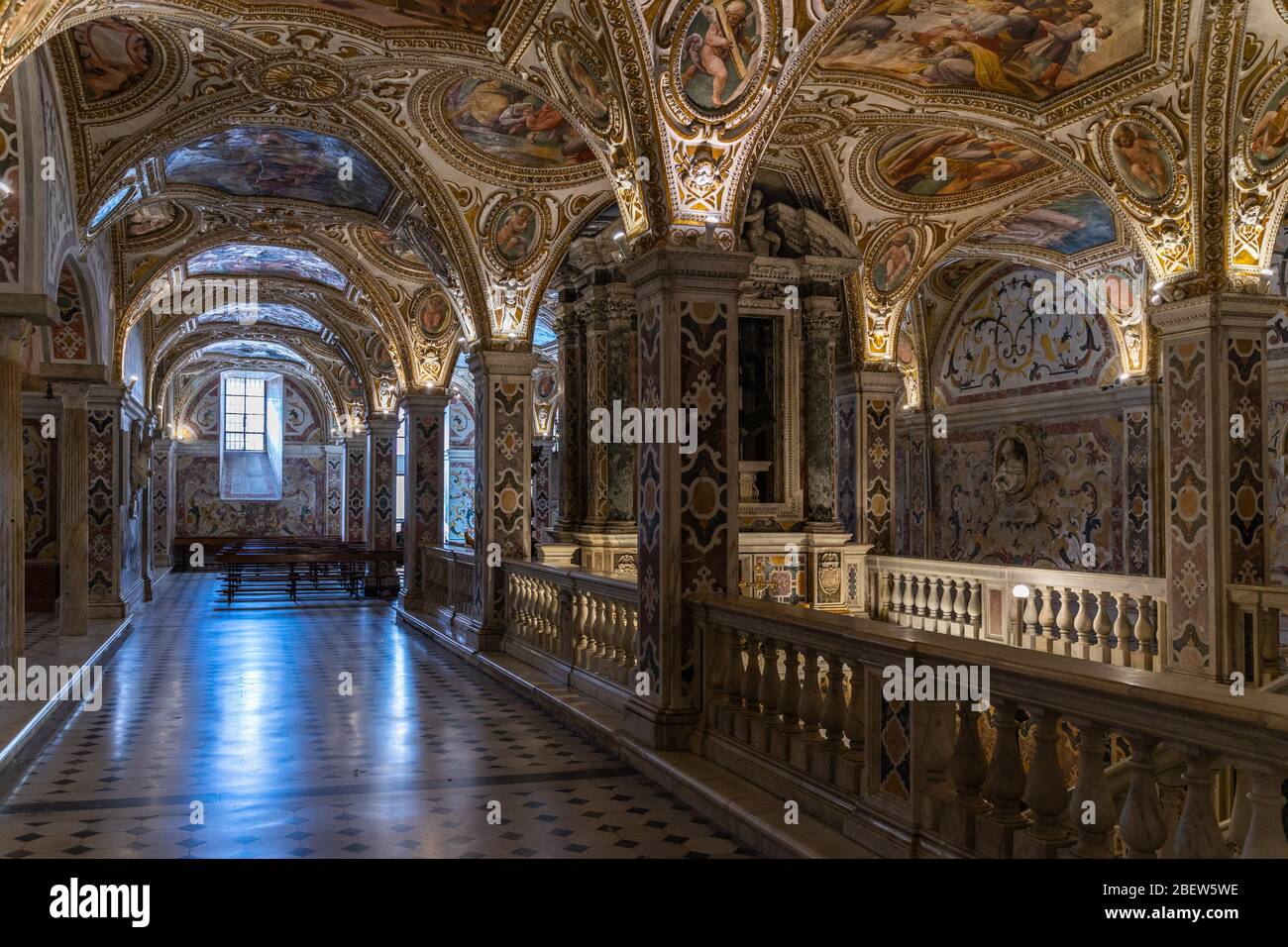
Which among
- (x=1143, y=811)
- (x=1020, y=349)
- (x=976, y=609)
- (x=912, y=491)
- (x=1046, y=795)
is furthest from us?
(x=912, y=491)

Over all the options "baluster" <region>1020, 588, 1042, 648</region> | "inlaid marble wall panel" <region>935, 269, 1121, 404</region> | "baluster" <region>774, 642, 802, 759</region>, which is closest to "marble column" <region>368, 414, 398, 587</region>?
"inlaid marble wall panel" <region>935, 269, 1121, 404</region>

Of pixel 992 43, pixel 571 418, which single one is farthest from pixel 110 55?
pixel 992 43

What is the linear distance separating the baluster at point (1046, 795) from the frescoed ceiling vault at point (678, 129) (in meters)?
4.07

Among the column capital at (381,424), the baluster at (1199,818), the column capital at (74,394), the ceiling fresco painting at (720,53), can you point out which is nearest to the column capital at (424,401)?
the column capital at (381,424)

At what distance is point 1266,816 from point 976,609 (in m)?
9.21

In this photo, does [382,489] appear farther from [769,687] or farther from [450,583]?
[769,687]

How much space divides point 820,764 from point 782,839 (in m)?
0.51

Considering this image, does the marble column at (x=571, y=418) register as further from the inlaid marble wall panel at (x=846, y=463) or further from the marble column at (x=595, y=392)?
the inlaid marble wall panel at (x=846, y=463)

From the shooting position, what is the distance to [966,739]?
175 inches

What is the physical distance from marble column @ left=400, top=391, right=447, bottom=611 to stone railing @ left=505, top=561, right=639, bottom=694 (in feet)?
17.2

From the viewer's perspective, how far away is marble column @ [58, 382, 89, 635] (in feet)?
42.2

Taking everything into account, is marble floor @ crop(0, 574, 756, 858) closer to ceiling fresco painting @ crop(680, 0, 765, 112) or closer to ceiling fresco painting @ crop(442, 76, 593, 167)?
ceiling fresco painting @ crop(680, 0, 765, 112)

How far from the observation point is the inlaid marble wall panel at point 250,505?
32.7 meters
